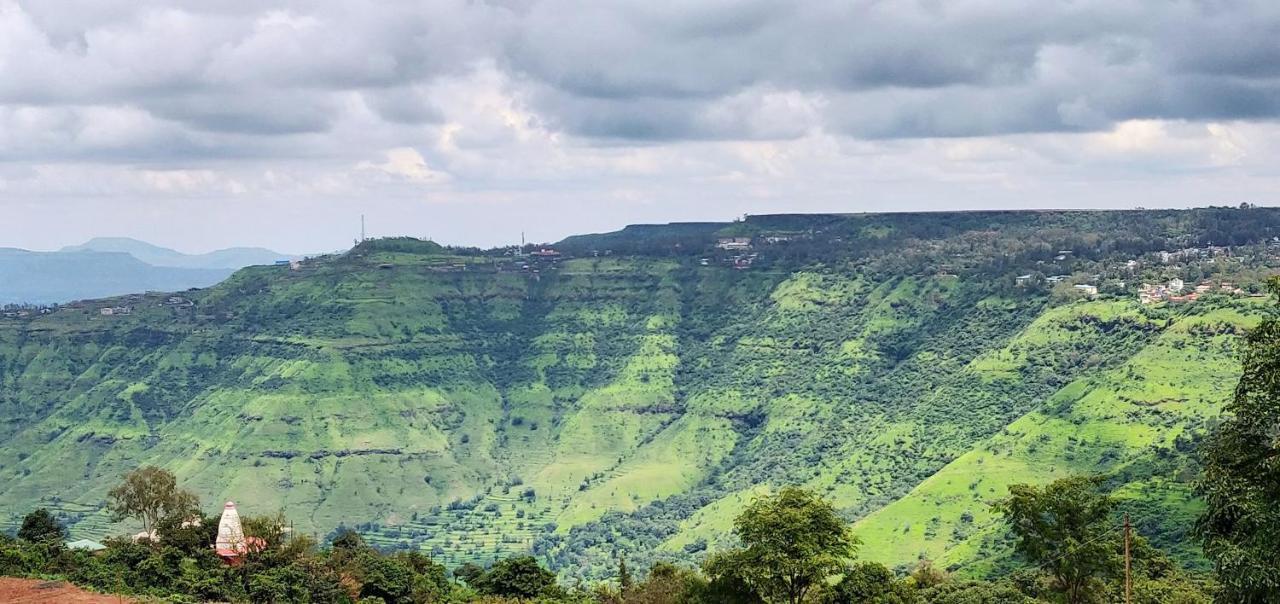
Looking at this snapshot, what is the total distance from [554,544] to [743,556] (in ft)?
461

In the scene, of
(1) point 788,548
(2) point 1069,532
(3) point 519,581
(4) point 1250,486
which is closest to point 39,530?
(3) point 519,581

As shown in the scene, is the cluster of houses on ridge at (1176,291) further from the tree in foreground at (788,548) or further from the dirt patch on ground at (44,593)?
the dirt patch on ground at (44,593)

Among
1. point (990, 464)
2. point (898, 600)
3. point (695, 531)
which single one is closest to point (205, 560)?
point (898, 600)

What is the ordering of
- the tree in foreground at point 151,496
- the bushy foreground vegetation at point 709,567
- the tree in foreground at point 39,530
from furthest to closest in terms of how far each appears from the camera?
1. the tree in foreground at point 151,496
2. the tree in foreground at point 39,530
3. the bushy foreground vegetation at point 709,567

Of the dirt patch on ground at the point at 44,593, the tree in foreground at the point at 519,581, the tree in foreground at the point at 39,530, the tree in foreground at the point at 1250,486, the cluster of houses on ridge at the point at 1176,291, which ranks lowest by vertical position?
the tree in foreground at the point at 519,581

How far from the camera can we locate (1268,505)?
31.3m

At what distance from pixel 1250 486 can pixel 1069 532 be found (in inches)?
1237

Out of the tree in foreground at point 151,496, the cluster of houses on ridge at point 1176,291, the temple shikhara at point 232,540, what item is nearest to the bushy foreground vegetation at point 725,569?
the temple shikhara at point 232,540

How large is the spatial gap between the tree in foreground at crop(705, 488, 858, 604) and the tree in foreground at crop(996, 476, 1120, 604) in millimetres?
11211

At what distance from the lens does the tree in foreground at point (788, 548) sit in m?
55.8

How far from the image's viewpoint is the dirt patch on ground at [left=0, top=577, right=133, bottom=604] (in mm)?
54000

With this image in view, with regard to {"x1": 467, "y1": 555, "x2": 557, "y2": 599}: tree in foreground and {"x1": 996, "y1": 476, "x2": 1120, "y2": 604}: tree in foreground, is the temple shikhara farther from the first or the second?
{"x1": 996, "y1": 476, "x2": 1120, "y2": 604}: tree in foreground

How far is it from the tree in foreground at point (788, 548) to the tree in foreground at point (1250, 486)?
24121 millimetres

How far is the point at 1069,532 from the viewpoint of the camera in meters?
62.2
